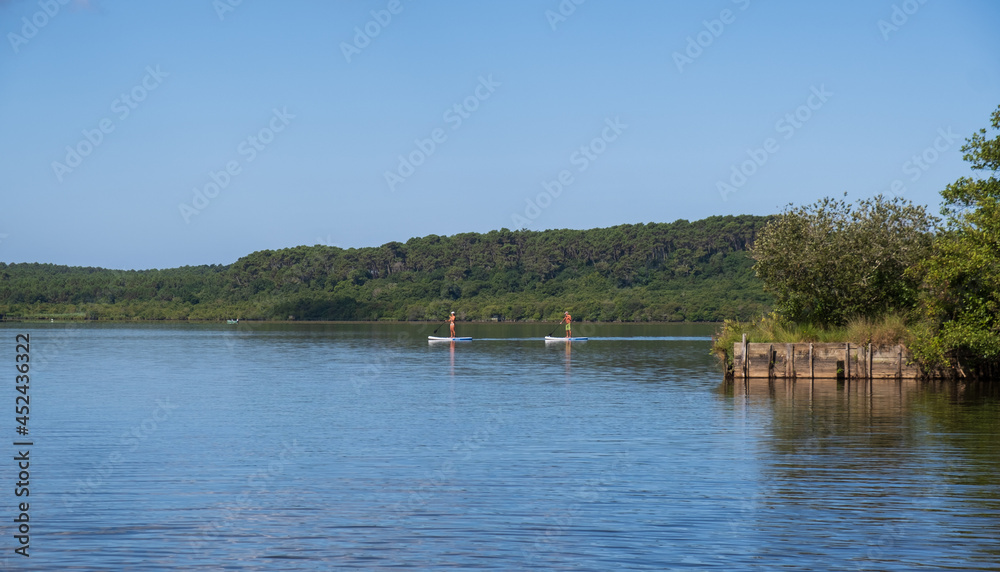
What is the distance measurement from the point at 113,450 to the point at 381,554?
12.2 m

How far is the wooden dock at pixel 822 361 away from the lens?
1551 inches

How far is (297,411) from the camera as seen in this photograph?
3131 centimetres

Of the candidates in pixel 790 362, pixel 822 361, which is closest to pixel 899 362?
pixel 822 361

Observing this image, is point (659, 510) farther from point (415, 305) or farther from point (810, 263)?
point (415, 305)

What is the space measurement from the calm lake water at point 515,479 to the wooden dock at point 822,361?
2.10 metres

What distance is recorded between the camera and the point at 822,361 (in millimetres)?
40094

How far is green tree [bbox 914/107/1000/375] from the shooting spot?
33969 mm

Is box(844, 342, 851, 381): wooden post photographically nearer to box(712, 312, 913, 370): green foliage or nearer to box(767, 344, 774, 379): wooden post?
box(712, 312, 913, 370): green foliage

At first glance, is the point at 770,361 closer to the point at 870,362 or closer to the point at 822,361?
the point at 822,361

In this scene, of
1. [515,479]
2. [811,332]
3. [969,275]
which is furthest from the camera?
[811,332]

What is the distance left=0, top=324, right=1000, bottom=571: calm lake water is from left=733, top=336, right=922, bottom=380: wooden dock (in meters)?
2.10

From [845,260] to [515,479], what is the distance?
28.5 metres

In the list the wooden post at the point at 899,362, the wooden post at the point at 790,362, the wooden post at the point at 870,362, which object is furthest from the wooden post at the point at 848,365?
the wooden post at the point at 790,362

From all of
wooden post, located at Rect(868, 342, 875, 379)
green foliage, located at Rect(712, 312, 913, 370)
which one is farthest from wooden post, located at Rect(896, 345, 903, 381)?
wooden post, located at Rect(868, 342, 875, 379)
